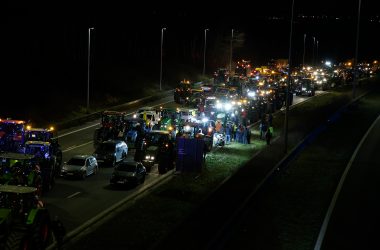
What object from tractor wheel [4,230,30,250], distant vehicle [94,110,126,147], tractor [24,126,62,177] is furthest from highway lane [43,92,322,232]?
tractor wheel [4,230,30,250]

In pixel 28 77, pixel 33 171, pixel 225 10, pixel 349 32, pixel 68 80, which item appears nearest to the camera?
pixel 33 171

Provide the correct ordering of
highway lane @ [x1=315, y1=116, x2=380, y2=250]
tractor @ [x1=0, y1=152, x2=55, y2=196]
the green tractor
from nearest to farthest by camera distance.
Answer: the green tractor < highway lane @ [x1=315, y1=116, x2=380, y2=250] < tractor @ [x1=0, y1=152, x2=55, y2=196]

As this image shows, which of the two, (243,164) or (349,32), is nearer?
(243,164)

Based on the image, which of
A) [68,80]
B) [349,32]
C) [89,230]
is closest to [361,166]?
[89,230]

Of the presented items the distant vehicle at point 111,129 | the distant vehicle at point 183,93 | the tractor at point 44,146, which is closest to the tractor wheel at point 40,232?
the tractor at point 44,146

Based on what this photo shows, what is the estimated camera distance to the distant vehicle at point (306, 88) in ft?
244

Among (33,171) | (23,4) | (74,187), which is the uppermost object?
(23,4)

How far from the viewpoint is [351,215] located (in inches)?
951

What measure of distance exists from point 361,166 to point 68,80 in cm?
4040

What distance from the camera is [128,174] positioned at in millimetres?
29844

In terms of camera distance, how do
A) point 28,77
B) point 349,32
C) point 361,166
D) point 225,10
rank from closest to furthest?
point 361,166 < point 28,77 < point 225,10 < point 349,32

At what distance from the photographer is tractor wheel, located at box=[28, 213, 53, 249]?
53.1 feet

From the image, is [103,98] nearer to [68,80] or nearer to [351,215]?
[68,80]

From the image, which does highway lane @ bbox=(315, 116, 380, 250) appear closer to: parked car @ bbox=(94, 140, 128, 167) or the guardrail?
parked car @ bbox=(94, 140, 128, 167)
